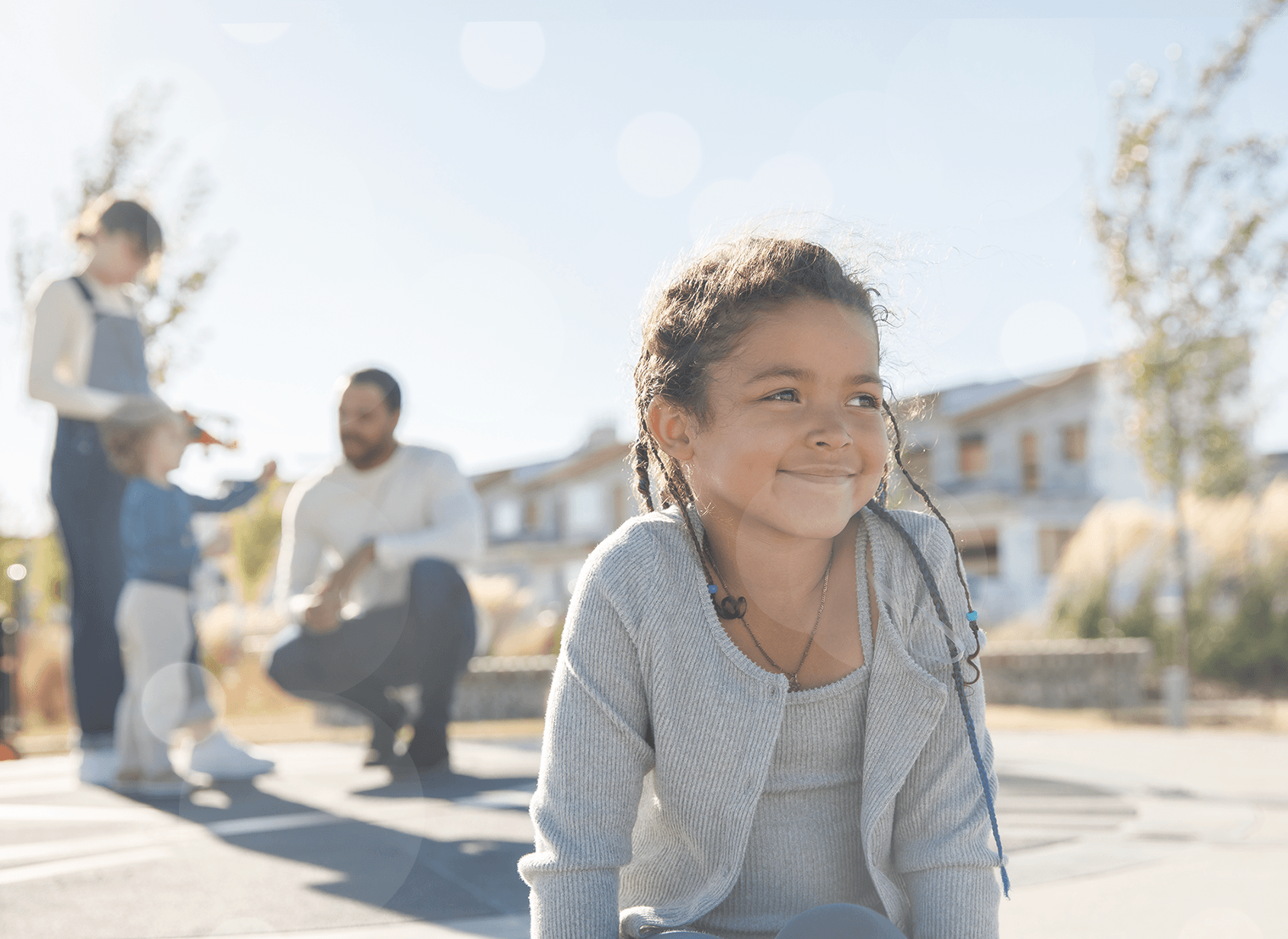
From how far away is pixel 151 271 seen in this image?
4266 mm

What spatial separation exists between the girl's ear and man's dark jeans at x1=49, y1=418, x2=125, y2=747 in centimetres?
318

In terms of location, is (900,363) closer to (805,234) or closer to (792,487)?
(805,234)

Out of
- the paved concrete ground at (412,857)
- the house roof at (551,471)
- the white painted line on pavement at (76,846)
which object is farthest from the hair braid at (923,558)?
the house roof at (551,471)

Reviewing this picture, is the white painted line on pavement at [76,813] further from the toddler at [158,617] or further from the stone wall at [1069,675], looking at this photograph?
the stone wall at [1069,675]

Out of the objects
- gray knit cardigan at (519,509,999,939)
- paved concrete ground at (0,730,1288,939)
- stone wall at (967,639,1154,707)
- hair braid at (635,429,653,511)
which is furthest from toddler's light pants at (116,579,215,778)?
stone wall at (967,639,1154,707)

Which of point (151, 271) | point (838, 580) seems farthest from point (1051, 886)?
point (151, 271)

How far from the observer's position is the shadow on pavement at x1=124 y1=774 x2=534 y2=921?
2109 millimetres

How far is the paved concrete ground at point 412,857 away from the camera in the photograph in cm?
199

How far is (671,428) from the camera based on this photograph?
141cm

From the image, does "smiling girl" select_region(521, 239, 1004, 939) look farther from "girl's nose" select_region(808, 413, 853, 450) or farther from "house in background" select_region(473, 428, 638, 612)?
"house in background" select_region(473, 428, 638, 612)

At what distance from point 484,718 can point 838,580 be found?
23.3 feet

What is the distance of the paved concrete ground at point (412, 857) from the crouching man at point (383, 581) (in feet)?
0.98

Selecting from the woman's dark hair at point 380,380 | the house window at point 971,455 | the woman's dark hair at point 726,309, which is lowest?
the woman's dark hair at point 726,309

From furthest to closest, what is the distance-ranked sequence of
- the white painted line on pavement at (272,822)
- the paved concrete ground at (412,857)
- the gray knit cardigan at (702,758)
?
the white painted line on pavement at (272,822)
the paved concrete ground at (412,857)
the gray knit cardigan at (702,758)
